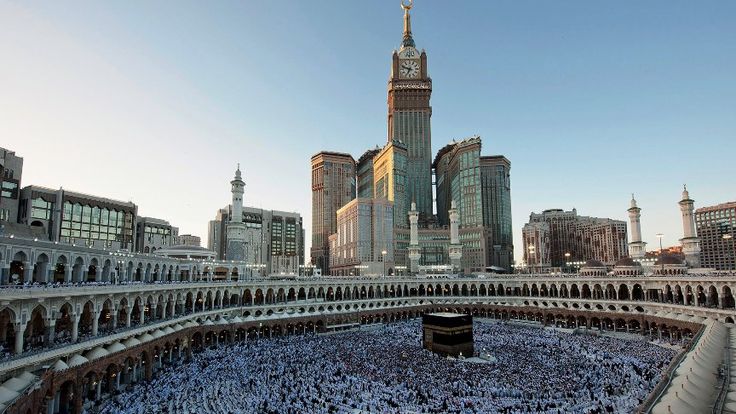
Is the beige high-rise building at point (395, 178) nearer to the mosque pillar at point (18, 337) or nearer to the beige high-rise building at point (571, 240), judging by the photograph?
the beige high-rise building at point (571, 240)

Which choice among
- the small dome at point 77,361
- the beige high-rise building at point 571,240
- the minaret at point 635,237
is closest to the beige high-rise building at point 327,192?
the beige high-rise building at point 571,240

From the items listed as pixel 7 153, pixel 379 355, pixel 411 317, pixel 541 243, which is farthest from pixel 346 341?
pixel 541 243

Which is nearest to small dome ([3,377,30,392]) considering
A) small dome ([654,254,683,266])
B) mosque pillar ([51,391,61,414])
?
mosque pillar ([51,391,61,414])

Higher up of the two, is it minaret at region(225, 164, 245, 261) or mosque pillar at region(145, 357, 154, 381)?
minaret at region(225, 164, 245, 261)

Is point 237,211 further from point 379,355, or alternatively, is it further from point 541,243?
point 541,243

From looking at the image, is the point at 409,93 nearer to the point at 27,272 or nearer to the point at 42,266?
the point at 42,266

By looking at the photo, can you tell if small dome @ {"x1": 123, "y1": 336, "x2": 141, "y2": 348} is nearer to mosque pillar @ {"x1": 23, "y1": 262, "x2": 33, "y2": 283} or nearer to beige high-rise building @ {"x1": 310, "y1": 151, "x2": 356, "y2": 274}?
mosque pillar @ {"x1": 23, "y1": 262, "x2": 33, "y2": 283}
